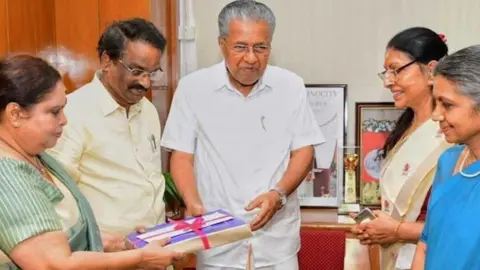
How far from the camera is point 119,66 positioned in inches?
77.5

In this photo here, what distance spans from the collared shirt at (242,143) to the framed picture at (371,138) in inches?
33.7

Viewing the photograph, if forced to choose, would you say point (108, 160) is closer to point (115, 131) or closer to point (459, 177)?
point (115, 131)

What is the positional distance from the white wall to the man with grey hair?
858 mm

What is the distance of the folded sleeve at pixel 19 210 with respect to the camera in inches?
50.5

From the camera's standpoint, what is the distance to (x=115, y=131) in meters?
2.03

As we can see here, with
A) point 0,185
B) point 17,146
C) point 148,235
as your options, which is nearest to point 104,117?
point 148,235

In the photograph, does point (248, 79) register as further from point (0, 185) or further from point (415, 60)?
point (0, 185)

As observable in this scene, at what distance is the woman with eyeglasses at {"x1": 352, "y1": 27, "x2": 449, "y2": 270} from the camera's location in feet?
6.59

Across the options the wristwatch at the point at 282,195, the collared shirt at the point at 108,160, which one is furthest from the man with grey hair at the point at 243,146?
the collared shirt at the point at 108,160

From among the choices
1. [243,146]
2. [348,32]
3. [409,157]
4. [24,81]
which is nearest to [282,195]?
[243,146]

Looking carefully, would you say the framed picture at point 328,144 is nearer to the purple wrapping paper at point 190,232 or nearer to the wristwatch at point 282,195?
the wristwatch at point 282,195

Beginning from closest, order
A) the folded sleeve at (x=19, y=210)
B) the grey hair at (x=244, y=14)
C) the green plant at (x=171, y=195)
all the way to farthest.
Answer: the folded sleeve at (x=19, y=210), the grey hair at (x=244, y=14), the green plant at (x=171, y=195)

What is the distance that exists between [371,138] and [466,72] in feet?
5.35

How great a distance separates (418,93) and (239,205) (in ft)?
2.55
